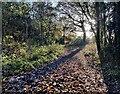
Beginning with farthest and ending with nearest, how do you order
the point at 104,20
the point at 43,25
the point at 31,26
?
the point at 43,25 → the point at 31,26 → the point at 104,20

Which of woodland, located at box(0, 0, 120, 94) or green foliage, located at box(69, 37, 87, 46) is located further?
green foliage, located at box(69, 37, 87, 46)

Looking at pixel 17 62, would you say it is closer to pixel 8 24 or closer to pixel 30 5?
pixel 8 24

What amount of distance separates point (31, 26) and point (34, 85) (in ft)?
57.8

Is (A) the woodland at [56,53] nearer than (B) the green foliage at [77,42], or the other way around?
(A) the woodland at [56,53]

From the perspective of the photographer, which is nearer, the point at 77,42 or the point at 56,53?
the point at 56,53

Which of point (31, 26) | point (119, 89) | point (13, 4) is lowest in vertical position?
point (119, 89)

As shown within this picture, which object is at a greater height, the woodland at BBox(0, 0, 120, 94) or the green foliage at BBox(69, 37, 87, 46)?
the woodland at BBox(0, 0, 120, 94)

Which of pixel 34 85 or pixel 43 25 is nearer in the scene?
pixel 34 85

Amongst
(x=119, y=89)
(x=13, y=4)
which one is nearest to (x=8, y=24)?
(x=13, y=4)

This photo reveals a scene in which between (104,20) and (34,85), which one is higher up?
(104,20)

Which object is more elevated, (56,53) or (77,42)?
(56,53)

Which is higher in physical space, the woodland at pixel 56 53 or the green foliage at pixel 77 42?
the woodland at pixel 56 53

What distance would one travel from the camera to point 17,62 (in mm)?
10031

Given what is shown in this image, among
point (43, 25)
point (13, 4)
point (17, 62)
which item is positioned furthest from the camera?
point (43, 25)
